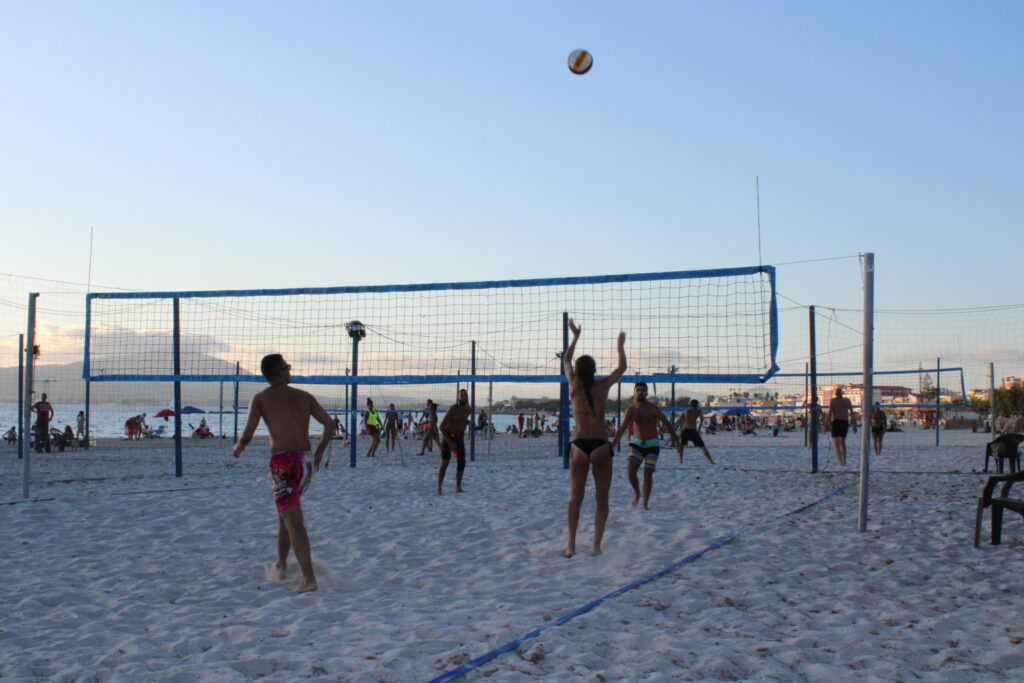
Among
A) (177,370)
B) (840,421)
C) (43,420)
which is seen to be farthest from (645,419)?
(43,420)

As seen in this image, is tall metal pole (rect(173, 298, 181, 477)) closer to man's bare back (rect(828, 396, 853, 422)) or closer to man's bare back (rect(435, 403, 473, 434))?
man's bare back (rect(435, 403, 473, 434))

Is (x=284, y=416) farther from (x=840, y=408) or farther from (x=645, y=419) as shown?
(x=840, y=408)

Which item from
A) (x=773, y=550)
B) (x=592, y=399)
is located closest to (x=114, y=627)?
(x=592, y=399)

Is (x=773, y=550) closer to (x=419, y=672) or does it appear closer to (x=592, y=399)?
(x=592, y=399)

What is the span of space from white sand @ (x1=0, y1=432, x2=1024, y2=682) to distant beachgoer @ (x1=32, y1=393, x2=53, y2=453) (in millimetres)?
9869

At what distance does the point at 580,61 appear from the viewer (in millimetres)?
8391

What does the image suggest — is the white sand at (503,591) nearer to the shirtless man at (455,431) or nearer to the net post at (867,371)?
the net post at (867,371)

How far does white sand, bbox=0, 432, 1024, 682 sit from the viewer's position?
3.04 m

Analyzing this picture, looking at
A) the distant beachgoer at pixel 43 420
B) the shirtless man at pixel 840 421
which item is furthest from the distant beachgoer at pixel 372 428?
the shirtless man at pixel 840 421

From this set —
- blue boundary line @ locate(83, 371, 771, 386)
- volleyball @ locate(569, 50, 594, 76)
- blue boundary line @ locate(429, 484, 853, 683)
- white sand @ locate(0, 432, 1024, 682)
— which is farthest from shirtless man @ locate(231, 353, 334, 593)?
volleyball @ locate(569, 50, 594, 76)

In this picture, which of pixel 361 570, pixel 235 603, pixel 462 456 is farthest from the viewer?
pixel 462 456

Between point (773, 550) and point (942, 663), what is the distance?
2062mm

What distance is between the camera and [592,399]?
16.4 ft

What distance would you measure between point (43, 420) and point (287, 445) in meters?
15.2
